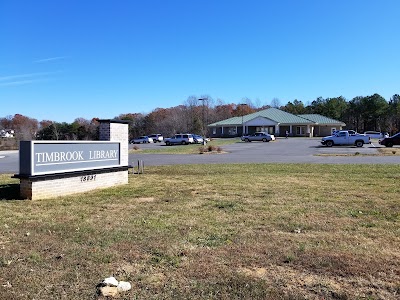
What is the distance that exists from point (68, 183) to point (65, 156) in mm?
689

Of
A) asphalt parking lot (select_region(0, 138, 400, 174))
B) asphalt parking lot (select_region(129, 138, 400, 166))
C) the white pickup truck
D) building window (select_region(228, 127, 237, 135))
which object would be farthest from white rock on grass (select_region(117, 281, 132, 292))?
building window (select_region(228, 127, 237, 135))

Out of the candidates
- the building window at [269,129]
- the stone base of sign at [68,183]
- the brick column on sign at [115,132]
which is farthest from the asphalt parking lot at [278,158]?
the building window at [269,129]

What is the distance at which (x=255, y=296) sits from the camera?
3.49m

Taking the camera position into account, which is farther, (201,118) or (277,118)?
(201,118)

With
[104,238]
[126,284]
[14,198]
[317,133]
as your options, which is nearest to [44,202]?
[14,198]

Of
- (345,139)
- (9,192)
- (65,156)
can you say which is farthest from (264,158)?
(345,139)

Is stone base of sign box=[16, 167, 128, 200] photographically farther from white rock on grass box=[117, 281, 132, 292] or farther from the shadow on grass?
white rock on grass box=[117, 281, 132, 292]

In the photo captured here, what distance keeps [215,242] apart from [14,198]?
5.68m

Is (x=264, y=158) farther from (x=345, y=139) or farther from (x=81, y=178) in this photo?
(x=345, y=139)

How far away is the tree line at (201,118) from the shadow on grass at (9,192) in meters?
70.5

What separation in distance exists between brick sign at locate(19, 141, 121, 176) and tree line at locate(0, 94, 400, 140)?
6955 centimetres

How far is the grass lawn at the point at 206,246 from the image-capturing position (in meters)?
3.67

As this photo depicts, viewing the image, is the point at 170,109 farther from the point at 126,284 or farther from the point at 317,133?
the point at 126,284

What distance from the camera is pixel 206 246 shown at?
493 cm
